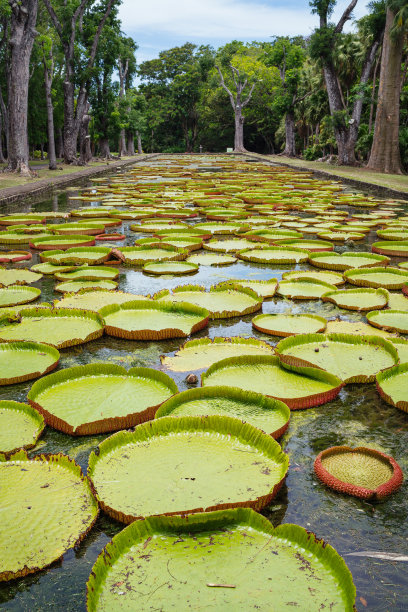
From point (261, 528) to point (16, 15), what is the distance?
11982 mm

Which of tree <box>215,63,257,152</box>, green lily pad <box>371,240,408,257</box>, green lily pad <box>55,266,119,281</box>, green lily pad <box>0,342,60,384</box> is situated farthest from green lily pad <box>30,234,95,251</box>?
tree <box>215,63,257,152</box>

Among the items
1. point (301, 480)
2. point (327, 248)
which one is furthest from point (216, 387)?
point (327, 248)

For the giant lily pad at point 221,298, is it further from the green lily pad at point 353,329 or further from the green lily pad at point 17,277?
the green lily pad at point 17,277

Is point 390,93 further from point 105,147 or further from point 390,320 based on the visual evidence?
point 105,147

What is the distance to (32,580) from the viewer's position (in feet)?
3.21

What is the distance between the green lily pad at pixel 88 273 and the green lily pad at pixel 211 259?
69cm

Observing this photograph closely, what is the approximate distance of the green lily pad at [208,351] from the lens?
1941 millimetres

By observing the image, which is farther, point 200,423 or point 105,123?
point 105,123

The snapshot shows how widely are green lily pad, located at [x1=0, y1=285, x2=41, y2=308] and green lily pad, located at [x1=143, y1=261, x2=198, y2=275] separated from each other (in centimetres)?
89

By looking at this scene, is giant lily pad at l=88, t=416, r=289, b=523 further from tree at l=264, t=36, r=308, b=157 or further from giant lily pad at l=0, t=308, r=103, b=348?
tree at l=264, t=36, r=308, b=157

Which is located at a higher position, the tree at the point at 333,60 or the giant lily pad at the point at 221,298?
the tree at the point at 333,60

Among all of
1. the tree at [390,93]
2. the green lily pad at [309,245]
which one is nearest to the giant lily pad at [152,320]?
the green lily pad at [309,245]

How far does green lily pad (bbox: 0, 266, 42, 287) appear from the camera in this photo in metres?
3.09

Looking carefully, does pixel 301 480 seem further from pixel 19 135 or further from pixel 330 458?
pixel 19 135
